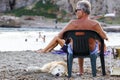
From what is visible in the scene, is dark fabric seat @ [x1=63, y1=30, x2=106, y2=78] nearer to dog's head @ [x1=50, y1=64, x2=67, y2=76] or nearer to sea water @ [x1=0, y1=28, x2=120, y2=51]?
dog's head @ [x1=50, y1=64, x2=67, y2=76]

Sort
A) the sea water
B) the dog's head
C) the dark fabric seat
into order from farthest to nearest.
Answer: the sea water < the dog's head < the dark fabric seat

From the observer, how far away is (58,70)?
31.9 feet

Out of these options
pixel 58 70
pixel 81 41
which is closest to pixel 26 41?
pixel 58 70

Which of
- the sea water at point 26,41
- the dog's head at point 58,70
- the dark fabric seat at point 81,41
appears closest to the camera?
the dark fabric seat at point 81,41

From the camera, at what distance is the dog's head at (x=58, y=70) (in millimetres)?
9625

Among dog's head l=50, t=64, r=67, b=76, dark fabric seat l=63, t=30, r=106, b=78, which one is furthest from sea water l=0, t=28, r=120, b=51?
dark fabric seat l=63, t=30, r=106, b=78

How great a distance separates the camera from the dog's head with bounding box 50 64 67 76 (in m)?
9.62

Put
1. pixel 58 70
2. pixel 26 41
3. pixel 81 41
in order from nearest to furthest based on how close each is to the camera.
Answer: pixel 81 41 < pixel 58 70 < pixel 26 41

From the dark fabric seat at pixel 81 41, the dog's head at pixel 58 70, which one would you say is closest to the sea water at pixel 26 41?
the dog's head at pixel 58 70

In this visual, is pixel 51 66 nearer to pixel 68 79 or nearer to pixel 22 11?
pixel 68 79

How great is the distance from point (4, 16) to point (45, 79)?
97776mm

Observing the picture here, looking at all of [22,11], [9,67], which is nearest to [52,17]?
[22,11]

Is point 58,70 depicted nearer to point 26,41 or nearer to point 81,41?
point 81,41

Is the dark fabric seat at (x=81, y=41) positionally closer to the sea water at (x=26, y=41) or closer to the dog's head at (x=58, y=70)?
the dog's head at (x=58, y=70)
